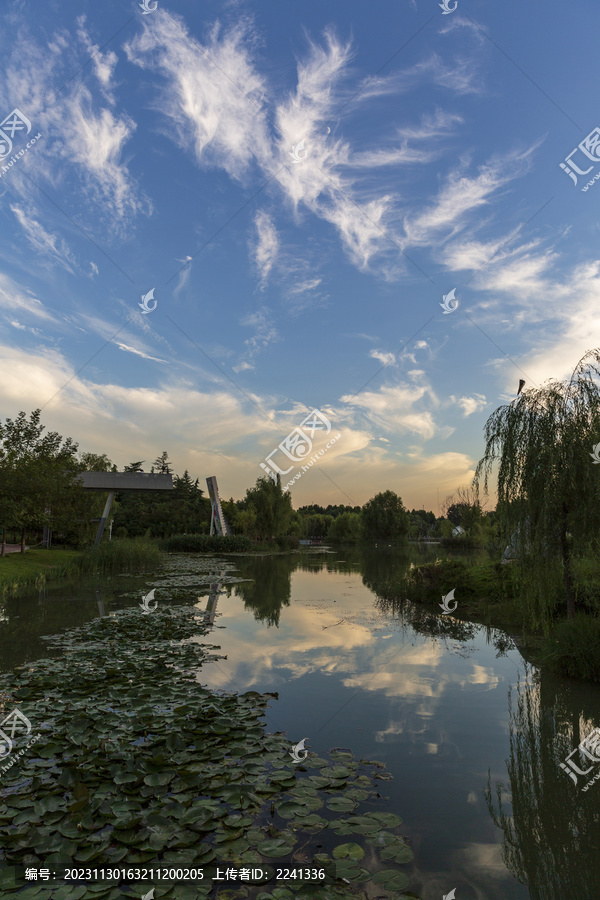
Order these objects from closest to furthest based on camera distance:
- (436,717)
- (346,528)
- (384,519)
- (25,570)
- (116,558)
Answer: (436,717) → (25,570) → (116,558) → (384,519) → (346,528)

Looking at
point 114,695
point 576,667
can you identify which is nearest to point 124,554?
point 114,695

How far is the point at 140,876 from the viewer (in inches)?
122

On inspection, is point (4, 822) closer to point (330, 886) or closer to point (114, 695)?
point (330, 886)

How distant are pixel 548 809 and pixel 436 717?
2123 mm

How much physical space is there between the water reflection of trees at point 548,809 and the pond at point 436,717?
0.01m

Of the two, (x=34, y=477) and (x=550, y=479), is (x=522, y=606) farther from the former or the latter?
(x=34, y=477)

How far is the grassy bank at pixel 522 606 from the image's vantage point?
797cm

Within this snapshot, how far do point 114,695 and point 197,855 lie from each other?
140 inches

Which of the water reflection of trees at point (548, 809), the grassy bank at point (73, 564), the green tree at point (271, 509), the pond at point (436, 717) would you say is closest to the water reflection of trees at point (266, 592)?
the pond at point (436, 717)

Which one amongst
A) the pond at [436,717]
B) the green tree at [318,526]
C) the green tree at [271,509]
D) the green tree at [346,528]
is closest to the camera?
the pond at [436,717]

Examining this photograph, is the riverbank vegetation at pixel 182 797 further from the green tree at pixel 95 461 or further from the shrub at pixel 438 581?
the green tree at pixel 95 461

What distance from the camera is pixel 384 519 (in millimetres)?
76188

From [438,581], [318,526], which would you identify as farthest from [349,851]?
[318,526]

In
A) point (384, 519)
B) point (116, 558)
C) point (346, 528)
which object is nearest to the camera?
point (116, 558)
